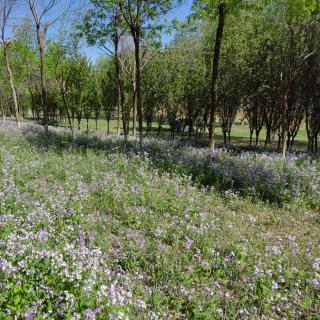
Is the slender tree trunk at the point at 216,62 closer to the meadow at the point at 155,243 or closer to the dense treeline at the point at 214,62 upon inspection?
the dense treeline at the point at 214,62

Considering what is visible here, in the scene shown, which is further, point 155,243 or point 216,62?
point 216,62

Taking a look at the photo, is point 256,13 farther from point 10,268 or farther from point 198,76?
point 10,268

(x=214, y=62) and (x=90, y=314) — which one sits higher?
(x=214, y=62)

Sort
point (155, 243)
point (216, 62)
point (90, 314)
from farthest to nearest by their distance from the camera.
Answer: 1. point (216, 62)
2. point (155, 243)
3. point (90, 314)

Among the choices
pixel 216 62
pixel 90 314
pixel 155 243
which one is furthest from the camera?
pixel 216 62

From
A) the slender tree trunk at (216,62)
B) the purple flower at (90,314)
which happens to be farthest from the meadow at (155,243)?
the slender tree trunk at (216,62)

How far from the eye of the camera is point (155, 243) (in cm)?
580

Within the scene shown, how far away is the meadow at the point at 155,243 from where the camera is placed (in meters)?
4.00

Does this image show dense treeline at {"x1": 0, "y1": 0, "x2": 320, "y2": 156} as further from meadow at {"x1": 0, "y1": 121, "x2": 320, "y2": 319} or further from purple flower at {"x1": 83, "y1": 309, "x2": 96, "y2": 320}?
purple flower at {"x1": 83, "y1": 309, "x2": 96, "y2": 320}

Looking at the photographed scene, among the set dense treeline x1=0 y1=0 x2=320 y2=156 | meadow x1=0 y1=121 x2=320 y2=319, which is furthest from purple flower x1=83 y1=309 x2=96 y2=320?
dense treeline x1=0 y1=0 x2=320 y2=156

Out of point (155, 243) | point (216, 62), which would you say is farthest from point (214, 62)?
point (155, 243)

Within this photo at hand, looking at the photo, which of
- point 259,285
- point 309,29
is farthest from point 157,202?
point 309,29

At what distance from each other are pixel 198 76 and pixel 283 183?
1598 centimetres

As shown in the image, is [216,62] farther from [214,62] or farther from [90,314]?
[90,314]
